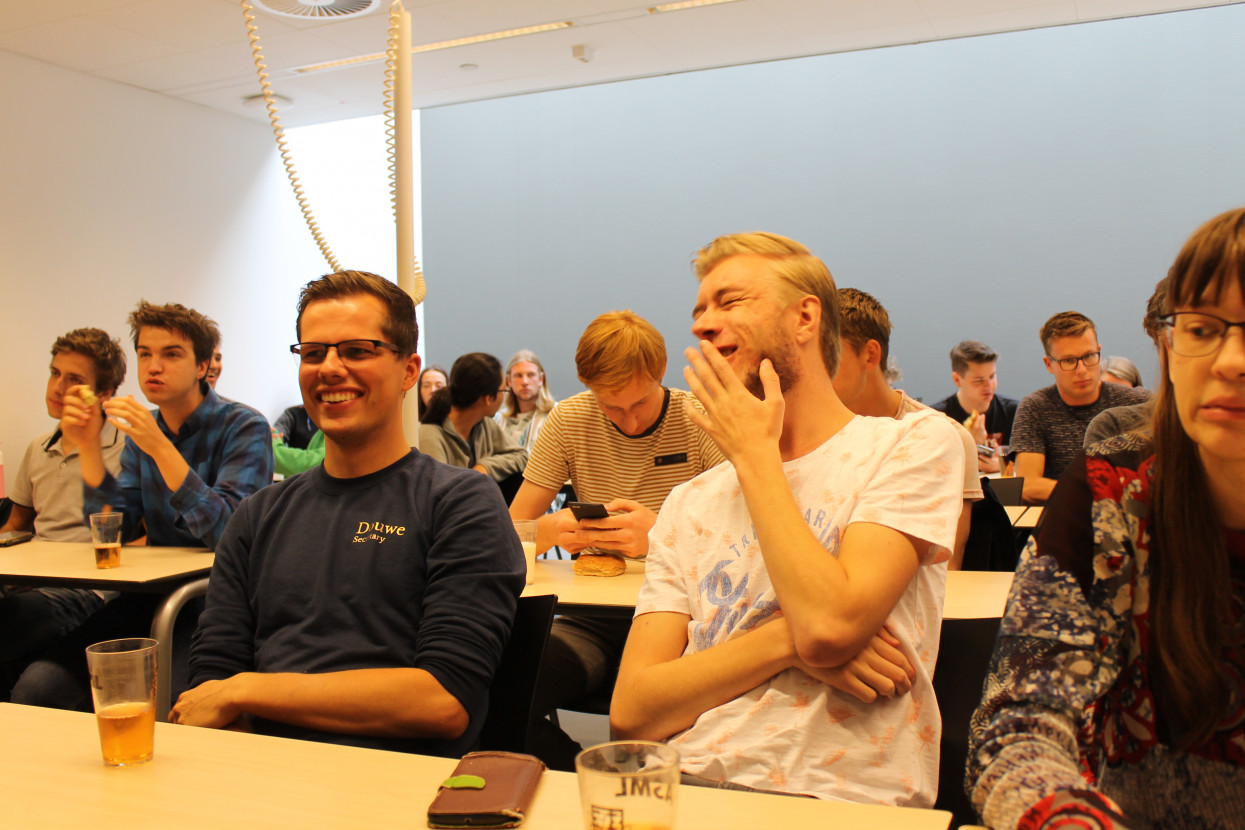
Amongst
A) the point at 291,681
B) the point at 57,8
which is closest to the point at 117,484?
the point at 291,681

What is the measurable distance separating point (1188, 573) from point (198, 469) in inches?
104

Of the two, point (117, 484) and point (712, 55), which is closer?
point (117, 484)

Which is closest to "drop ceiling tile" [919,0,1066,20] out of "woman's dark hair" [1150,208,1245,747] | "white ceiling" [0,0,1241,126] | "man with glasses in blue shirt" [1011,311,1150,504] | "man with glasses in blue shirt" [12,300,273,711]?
"white ceiling" [0,0,1241,126]

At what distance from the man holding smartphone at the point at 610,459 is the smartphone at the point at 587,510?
30mm

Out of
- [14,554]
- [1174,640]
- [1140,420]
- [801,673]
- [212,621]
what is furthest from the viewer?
[14,554]

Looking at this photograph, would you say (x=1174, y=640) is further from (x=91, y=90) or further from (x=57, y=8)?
(x=91, y=90)

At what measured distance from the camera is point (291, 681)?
1403mm

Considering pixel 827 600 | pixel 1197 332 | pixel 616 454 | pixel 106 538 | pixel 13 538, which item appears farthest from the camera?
pixel 13 538

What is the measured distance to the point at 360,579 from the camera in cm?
155

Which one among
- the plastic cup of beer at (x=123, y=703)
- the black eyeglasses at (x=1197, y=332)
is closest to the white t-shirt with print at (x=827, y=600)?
the black eyeglasses at (x=1197, y=332)

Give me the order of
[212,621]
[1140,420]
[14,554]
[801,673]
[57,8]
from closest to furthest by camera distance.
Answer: [1140,420] < [801,673] < [212,621] < [14,554] < [57,8]

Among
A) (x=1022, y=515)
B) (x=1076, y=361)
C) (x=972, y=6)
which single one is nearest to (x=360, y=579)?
(x=1022, y=515)

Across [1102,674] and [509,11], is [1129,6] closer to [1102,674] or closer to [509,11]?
[509,11]

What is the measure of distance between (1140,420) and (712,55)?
5485mm
